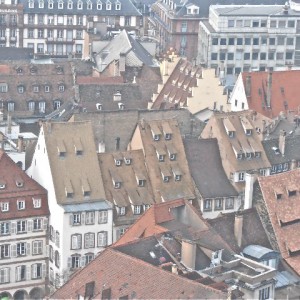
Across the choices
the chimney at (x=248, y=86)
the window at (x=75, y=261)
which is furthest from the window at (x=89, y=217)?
the chimney at (x=248, y=86)

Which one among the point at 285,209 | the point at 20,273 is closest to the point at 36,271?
the point at 20,273

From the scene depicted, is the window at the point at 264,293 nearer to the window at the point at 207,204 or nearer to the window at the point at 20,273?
the window at the point at 207,204

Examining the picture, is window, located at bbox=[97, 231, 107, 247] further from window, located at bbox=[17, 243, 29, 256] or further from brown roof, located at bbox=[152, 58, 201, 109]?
brown roof, located at bbox=[152, 58, 201, 109]

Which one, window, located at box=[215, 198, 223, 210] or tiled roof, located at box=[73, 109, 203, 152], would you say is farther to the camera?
tiled roof, located at box=[73, 109, 203, 152]

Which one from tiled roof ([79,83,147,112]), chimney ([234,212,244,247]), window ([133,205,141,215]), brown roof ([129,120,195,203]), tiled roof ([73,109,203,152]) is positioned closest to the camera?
chimney ([234,212,244,247])

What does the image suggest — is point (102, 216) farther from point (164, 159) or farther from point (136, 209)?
point (164, 159)

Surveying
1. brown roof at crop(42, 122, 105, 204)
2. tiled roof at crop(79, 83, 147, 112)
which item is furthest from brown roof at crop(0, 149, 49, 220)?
tiled roof at crop(79, 83, 147, 112)
